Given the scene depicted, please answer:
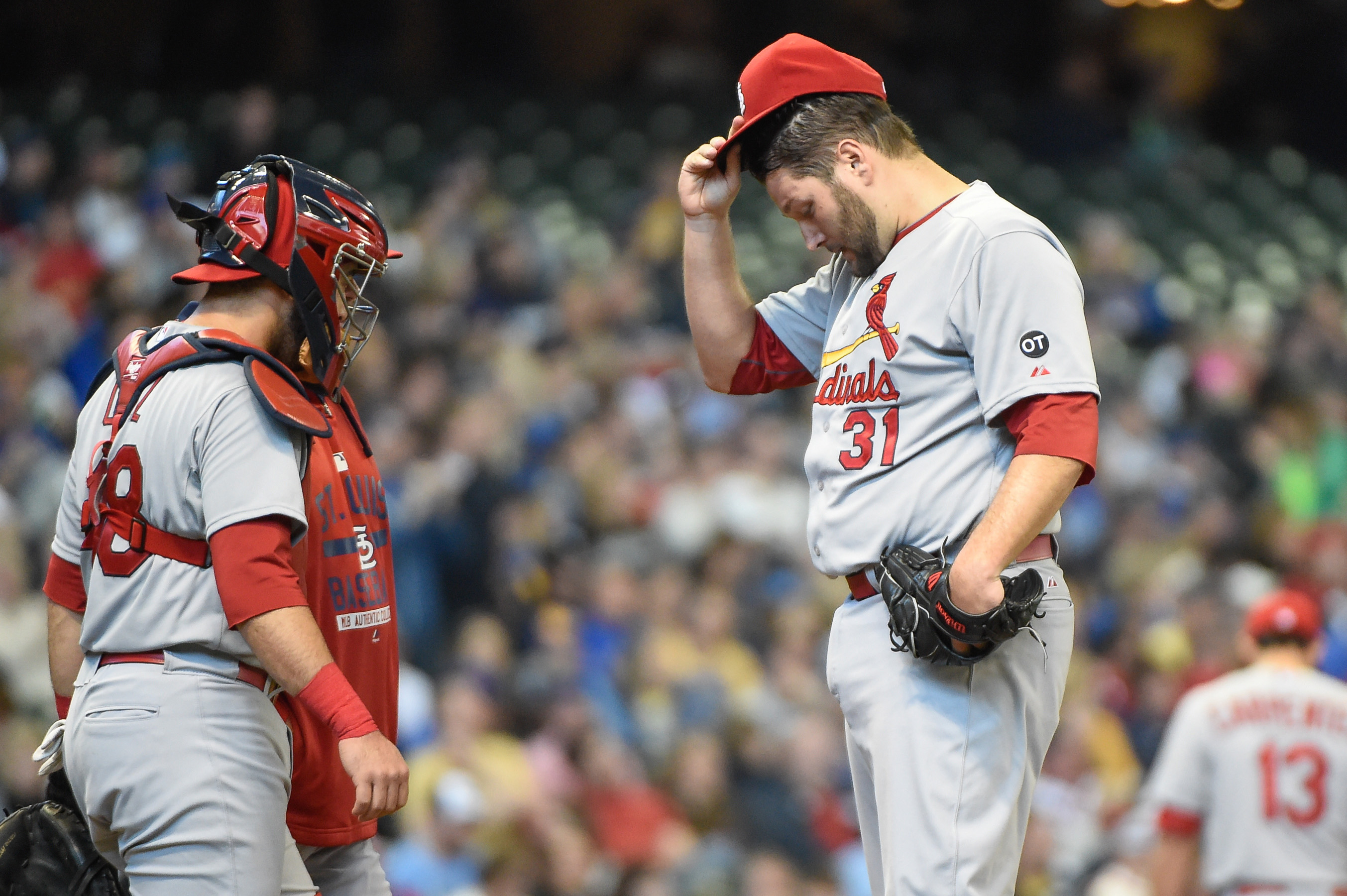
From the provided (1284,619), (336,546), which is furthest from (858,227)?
(1284,619)

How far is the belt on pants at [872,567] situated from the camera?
2.52 metres

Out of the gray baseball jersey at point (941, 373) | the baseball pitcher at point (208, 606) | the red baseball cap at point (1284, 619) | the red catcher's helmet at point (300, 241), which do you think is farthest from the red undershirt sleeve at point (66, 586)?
the red baseball cap at point (1284, 619)

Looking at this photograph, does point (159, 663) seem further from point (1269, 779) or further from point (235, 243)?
point (1269, 779)

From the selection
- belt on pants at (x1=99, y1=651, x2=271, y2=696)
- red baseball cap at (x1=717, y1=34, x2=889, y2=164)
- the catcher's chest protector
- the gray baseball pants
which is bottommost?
the catcher's chest protector

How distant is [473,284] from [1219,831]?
567 centimetres

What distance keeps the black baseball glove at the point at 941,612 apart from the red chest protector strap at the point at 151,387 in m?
1.07

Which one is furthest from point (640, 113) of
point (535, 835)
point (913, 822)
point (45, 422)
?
point (913, 822)

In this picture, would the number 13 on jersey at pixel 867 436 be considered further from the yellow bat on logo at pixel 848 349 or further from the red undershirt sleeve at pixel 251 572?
the red undershirt sleeve at pixel 251 572

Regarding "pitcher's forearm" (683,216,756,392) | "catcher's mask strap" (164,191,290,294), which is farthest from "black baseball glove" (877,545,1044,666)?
"catcher's mask strap" (164,191,290,294)

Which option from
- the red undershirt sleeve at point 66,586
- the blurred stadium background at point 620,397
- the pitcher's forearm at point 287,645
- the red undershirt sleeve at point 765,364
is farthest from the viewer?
the blurred stadium background at point 620,397

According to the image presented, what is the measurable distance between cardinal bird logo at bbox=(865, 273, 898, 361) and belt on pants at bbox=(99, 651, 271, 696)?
126cm

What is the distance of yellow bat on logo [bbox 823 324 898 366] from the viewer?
8.39ft

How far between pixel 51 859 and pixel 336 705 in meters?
0.77

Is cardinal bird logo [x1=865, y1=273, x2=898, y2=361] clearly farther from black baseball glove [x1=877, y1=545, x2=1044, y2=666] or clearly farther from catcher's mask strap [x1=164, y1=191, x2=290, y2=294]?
catcher's mask strap [x1=164, y1=191, x2=290, y2=294]
